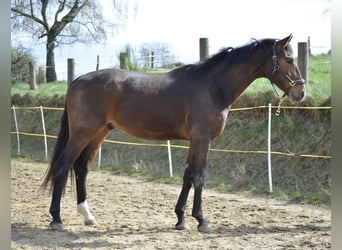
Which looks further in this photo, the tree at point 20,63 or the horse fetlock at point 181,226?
the tree at point 20,63

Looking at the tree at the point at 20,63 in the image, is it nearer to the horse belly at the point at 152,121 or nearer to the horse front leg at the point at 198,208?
the horse belly at the point at 152,121

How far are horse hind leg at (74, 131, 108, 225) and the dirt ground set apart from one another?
0.41 feet

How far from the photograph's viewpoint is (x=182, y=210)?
428cm

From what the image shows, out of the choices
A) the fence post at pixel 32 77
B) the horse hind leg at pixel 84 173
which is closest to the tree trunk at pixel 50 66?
the fence post at pixel 32 77

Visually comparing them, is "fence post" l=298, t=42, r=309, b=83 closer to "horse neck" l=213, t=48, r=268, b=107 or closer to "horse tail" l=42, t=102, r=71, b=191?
"horse neck" l=213, t=48, r=268, b=107

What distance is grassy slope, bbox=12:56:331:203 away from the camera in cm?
669

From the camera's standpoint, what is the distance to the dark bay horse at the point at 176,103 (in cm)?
427

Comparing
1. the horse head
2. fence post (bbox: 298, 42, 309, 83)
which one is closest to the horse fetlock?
the horse head

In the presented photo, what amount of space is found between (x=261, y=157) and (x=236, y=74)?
3.51m

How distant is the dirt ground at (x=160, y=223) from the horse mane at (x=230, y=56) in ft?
5.35

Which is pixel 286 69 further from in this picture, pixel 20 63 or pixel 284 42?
pixel 20 63

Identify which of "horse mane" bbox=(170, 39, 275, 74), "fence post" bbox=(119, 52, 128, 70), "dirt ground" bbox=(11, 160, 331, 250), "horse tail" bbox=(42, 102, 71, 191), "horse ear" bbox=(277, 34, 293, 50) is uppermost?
"fence post" bbox=(119, 52, 128, 70)

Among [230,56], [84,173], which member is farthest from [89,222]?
[230,56]

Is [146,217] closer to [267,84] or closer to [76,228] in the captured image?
[76,228]
